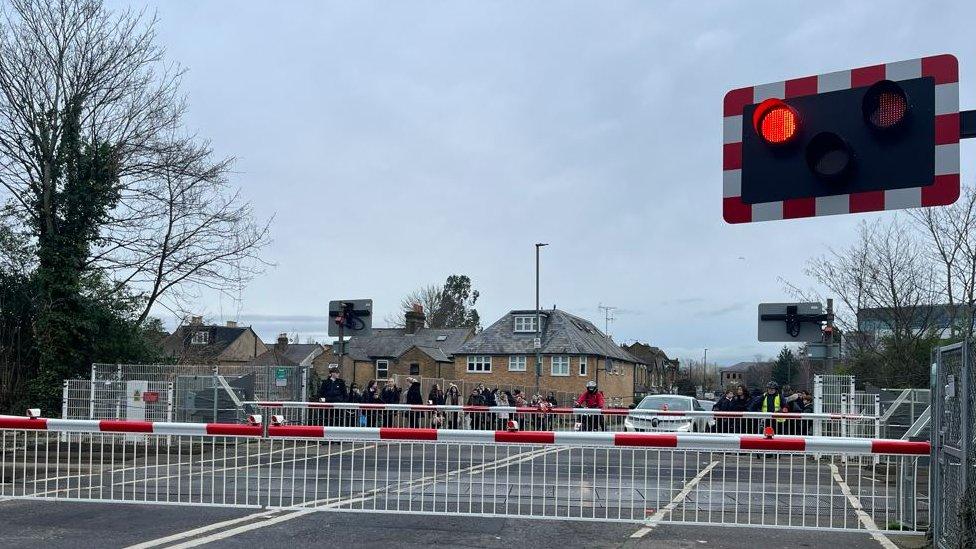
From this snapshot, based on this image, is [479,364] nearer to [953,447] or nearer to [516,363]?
[516,363]

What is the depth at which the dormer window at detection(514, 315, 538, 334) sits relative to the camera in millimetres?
69688

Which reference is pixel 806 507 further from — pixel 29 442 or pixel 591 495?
pixel 29 442

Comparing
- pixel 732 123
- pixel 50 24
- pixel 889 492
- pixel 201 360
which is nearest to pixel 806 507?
pixel 889 492

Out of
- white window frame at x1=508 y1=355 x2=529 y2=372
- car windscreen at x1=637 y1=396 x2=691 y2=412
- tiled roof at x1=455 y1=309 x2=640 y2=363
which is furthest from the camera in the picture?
white window frame at x1=508 y1=355 x2=529 y2=372

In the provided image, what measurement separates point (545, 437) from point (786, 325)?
13.8 metres

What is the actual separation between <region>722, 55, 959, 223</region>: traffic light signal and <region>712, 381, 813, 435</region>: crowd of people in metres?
11.7

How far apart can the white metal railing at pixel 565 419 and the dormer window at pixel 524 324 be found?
161 ft

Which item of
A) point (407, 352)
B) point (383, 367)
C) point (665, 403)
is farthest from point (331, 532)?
point (383, 367)

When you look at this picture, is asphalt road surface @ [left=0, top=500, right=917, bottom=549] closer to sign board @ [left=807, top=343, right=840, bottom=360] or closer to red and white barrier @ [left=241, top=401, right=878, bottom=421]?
red and white barrier @ [left=241, top=401, right=878, bottom=421]

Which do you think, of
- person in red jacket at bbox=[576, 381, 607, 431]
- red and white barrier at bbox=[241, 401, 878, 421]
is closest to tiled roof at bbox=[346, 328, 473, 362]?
person in red jacket at bbox=[576, 381, 607, 431]

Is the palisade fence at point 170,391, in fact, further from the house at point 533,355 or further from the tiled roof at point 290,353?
the tiled roof at point 290,353

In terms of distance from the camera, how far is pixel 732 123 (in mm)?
4922

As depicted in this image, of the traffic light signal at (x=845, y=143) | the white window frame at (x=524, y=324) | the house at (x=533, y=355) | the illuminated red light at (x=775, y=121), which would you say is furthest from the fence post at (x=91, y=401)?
the white window frame at (x=524, y=324)

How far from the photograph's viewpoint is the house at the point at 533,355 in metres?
66.8
